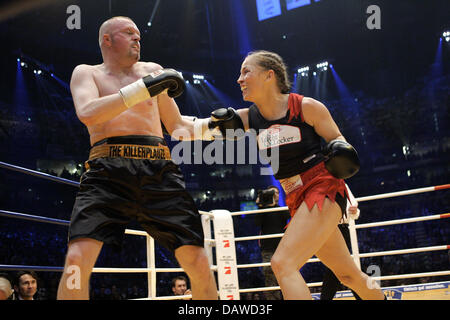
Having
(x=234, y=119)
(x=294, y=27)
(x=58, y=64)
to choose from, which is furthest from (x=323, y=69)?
(x=234, y=119)

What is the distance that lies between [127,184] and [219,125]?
65cm

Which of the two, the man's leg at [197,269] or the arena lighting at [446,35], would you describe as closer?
the man's leg at [197,269]

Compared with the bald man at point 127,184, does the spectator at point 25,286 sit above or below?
below

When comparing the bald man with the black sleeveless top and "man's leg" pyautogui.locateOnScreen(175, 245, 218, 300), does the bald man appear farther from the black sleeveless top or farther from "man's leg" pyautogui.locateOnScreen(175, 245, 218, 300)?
the black sleeveless top

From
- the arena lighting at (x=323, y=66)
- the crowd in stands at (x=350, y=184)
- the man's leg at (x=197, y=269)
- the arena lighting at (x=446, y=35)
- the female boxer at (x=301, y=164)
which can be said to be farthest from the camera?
the arena lighting at (x=323, y=66)

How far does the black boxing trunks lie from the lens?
1573 millimetres

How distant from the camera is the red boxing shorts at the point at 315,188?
1.86 meters

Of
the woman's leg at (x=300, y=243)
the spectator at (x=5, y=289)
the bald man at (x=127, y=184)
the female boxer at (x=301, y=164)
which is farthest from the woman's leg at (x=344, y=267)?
the spectator at (x=5, y=289)

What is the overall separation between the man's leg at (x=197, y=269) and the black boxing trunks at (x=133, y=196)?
1.2 inches

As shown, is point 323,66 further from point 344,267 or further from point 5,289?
point 344,267

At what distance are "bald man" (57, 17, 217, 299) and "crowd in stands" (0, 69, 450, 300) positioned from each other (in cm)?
687

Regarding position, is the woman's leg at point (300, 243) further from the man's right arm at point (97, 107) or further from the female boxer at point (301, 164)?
the man's right arm at point (97, 107)

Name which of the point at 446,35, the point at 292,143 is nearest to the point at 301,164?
the point at 292,143
